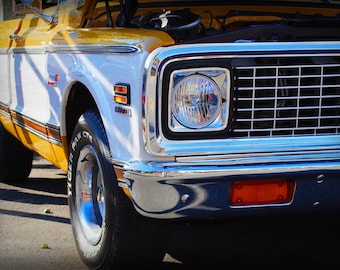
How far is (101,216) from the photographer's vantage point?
13.8 ft

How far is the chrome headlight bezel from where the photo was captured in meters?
3.36

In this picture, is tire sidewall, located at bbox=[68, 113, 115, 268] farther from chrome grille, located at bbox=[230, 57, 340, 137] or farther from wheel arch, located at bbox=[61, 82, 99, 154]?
chrome grille, located at bbox=[230, 57, 340, 137]

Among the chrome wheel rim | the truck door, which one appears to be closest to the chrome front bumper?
the chrome wheel rim

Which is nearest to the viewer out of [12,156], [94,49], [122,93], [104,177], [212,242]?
[122,93]

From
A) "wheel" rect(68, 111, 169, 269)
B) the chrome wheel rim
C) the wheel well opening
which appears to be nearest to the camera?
"wheel" rect(68, 111, 169, 269)

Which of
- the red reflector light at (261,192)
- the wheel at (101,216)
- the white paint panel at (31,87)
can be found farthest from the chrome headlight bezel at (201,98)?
the white paint panel at (31,87)

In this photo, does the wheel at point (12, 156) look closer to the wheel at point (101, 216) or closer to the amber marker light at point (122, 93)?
the wheel at point (101, 216)

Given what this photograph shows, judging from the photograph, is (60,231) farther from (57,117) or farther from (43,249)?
(57,117)

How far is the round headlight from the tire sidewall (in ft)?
1.72

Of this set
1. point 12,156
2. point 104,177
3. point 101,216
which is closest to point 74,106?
point 101,216

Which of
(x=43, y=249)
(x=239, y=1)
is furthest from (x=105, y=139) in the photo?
(x=239, y=1)

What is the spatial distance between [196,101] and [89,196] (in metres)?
1.16

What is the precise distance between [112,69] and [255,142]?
82 centimetres

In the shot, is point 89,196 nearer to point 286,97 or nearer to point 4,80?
point 286,97
